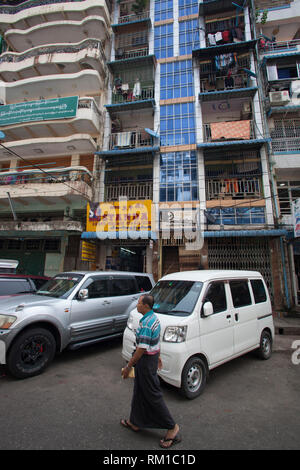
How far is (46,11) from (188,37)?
33.4 feet

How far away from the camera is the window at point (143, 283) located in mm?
6645

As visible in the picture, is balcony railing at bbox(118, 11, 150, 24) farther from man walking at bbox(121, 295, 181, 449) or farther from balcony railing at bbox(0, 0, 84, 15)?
man walking at bbox(121, 295, 181, 449)

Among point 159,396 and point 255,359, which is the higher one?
point 159,396

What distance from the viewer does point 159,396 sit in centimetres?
238

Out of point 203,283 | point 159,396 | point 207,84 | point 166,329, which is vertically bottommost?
point 159,396

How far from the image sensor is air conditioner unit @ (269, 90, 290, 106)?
40.0 feet

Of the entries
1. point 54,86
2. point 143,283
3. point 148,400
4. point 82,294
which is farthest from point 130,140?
point 148,400

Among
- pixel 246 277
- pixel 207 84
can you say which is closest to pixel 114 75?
pixel 207 84

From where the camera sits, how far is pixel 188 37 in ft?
47.2

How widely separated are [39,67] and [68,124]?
551 centimetres

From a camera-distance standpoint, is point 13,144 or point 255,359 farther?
point 13,144

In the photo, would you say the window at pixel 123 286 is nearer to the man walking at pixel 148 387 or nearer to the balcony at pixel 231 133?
the man walking at pixel 148 387

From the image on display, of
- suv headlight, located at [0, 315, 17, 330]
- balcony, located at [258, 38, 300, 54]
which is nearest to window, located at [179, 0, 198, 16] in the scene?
balcony, located at [258, 38, 300, 54]
